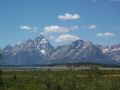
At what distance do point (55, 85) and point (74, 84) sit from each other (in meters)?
3.53

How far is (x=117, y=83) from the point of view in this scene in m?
54.6

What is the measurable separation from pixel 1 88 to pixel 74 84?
18.3 m

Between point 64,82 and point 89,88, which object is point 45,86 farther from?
point 89,88

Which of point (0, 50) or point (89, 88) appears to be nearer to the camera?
point (89, 88)

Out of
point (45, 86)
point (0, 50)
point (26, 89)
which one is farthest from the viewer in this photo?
point (26, 89)

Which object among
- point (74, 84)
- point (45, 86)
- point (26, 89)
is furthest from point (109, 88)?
point (26, 89)

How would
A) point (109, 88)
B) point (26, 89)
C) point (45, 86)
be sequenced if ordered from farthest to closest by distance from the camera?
point (26, 89), point (45, 86), point (109, 88)

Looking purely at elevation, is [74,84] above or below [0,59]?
below

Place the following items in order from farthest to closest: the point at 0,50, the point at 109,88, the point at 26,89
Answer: the point at 26,89 < the point at 0,50 < the point at 109,88

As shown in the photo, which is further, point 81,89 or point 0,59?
point 0,59

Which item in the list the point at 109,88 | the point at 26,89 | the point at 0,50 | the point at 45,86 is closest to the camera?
the point at 109,88

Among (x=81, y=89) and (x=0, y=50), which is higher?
(x=0, y=50)

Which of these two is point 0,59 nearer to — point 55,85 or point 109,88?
point 55,85

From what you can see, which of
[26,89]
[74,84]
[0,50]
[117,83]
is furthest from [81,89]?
[26,89]
